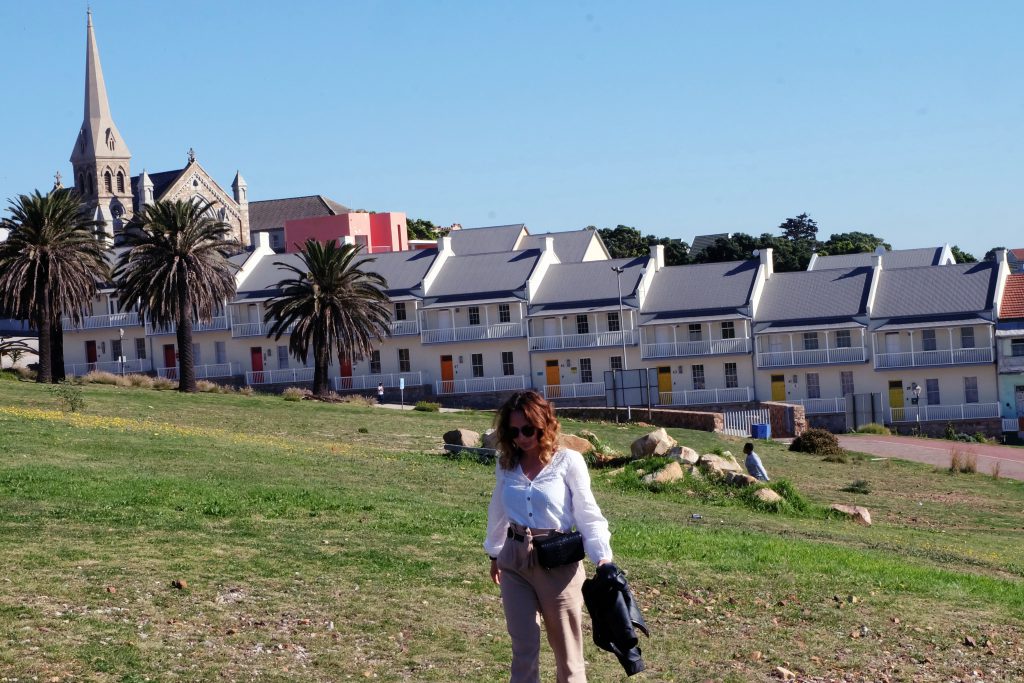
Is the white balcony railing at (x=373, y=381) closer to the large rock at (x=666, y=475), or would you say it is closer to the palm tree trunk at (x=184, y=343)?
the palm tree trunk at (x=184, y=343)

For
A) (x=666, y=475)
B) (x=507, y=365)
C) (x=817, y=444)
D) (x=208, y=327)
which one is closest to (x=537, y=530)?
(x=666, y=475)

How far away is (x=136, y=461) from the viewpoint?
76.7 ft

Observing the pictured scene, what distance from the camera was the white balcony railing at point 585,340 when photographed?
2773 inches

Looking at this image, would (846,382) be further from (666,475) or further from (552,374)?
(666,475)

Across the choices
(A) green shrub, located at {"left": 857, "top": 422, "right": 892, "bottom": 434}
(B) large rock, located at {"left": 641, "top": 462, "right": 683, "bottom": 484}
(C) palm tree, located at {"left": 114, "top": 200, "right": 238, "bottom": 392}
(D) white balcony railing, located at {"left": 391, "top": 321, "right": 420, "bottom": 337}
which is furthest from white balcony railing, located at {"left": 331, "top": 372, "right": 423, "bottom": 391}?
(B) large rock, located at {"left": 641, "top": 462, "right": 683, "bottom": 484}

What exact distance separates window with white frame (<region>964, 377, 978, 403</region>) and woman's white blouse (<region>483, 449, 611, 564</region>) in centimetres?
6001

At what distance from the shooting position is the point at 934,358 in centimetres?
6488

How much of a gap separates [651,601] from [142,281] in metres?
44.3

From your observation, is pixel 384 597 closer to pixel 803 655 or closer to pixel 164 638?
pixel 164 638

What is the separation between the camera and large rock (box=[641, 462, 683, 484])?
85.3 ft

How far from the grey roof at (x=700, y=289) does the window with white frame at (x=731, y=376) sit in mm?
2794

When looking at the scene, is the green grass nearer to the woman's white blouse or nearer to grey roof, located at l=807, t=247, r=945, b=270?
the woman's white blouse

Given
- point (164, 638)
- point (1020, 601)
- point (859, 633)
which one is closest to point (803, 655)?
point (859, 633)

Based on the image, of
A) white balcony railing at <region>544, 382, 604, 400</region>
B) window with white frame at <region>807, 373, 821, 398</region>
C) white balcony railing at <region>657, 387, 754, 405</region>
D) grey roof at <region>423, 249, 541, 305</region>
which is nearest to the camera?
window with white frame at <region>807, 373, 821, 398</region>
